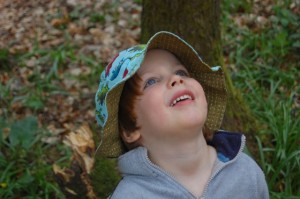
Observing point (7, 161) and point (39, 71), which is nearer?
point (7, 161)

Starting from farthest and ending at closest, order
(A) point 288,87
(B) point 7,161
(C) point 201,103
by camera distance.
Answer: (A) point 288,87 < (B) point 7,161 < (C) point 201,103

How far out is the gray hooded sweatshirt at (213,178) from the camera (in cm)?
202

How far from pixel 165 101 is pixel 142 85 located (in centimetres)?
13

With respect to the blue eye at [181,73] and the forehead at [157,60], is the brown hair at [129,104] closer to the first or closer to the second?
the forehead at [157,60]

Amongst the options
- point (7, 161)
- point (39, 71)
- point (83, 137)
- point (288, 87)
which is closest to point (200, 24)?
point (83, 137)

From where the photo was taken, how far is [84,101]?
4.52m

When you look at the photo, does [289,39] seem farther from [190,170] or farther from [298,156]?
[190,170]

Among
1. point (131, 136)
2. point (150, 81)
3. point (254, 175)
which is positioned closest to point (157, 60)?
point (150, 81)

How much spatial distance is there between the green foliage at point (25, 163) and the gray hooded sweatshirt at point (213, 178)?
1.41 meters

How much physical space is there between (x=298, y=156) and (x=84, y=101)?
73.4 inches

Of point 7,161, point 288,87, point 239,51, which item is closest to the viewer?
point 7,161

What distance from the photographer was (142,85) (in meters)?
2.04

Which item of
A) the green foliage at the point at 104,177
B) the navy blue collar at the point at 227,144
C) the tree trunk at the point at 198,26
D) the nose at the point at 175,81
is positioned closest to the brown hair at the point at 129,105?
the nose at the point at 175,81

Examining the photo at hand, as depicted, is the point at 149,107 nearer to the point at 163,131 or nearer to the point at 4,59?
the point at 163,131
